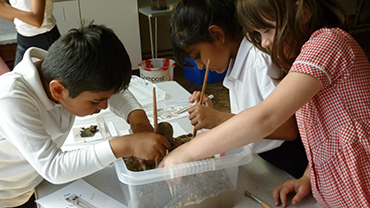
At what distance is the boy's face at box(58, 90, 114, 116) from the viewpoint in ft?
2.82

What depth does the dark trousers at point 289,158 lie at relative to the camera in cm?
96

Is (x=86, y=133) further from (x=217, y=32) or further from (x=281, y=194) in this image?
(x=281, y=194)

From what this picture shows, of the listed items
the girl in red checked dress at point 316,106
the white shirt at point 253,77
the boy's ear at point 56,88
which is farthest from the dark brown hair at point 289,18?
the boy's ear at point 56,88

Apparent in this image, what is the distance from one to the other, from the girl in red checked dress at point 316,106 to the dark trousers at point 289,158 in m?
0.07

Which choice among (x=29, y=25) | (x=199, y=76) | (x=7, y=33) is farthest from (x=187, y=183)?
(x=7, y=33)

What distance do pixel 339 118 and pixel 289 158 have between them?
0.23m

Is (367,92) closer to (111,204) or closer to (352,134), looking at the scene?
(352,134)

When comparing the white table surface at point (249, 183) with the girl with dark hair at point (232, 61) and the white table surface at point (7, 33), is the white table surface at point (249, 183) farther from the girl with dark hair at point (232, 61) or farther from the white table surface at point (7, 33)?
the white table surface at point (7, 33)

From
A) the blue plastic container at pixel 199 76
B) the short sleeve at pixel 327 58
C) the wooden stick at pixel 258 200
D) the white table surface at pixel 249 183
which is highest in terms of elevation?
the short sleeve at pixel 327 58

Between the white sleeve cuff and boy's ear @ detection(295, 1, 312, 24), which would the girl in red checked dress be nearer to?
boy's ear @ detection(295, 1, 312, 24)

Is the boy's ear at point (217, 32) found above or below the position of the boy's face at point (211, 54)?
above

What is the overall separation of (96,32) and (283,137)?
21.7 inches

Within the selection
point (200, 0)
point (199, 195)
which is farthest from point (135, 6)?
point (199, 195)

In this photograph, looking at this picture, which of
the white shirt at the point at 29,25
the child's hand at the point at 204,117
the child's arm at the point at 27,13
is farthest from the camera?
the white shirt at the point at 29,25
